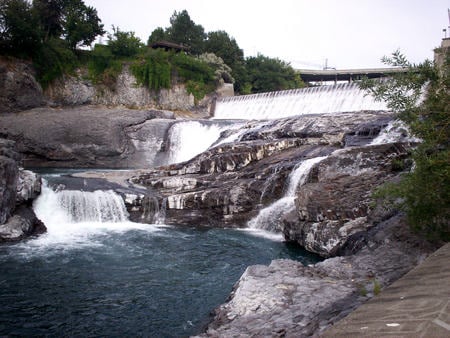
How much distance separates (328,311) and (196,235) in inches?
288

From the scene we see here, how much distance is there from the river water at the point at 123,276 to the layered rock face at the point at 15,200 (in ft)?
1.67

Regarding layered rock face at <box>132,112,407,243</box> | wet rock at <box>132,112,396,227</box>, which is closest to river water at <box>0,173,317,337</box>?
layered rock face at <box>132,112,407,243</box>

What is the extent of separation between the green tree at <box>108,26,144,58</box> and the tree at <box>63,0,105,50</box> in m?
1.21

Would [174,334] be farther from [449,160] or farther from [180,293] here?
[449,160]

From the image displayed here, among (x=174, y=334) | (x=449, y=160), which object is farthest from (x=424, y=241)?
(x=174, y=334)

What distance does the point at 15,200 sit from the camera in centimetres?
1130

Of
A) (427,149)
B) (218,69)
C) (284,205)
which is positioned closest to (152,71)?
(218,69)

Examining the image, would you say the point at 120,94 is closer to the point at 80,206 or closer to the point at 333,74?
the point at 80,206

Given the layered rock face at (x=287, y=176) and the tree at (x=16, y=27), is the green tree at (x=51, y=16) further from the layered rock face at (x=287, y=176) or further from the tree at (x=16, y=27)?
the layered rock face at (x=287, y=176)

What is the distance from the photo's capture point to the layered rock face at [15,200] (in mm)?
10508

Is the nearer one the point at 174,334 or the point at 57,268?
the point at 174,334

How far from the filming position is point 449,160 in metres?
4.82

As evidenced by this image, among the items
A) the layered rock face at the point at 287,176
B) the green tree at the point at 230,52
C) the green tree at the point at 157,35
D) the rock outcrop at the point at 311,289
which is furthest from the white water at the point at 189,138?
the green tree at the point at 157,35

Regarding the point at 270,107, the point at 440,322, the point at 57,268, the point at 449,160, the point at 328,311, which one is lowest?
the point at 57,268
